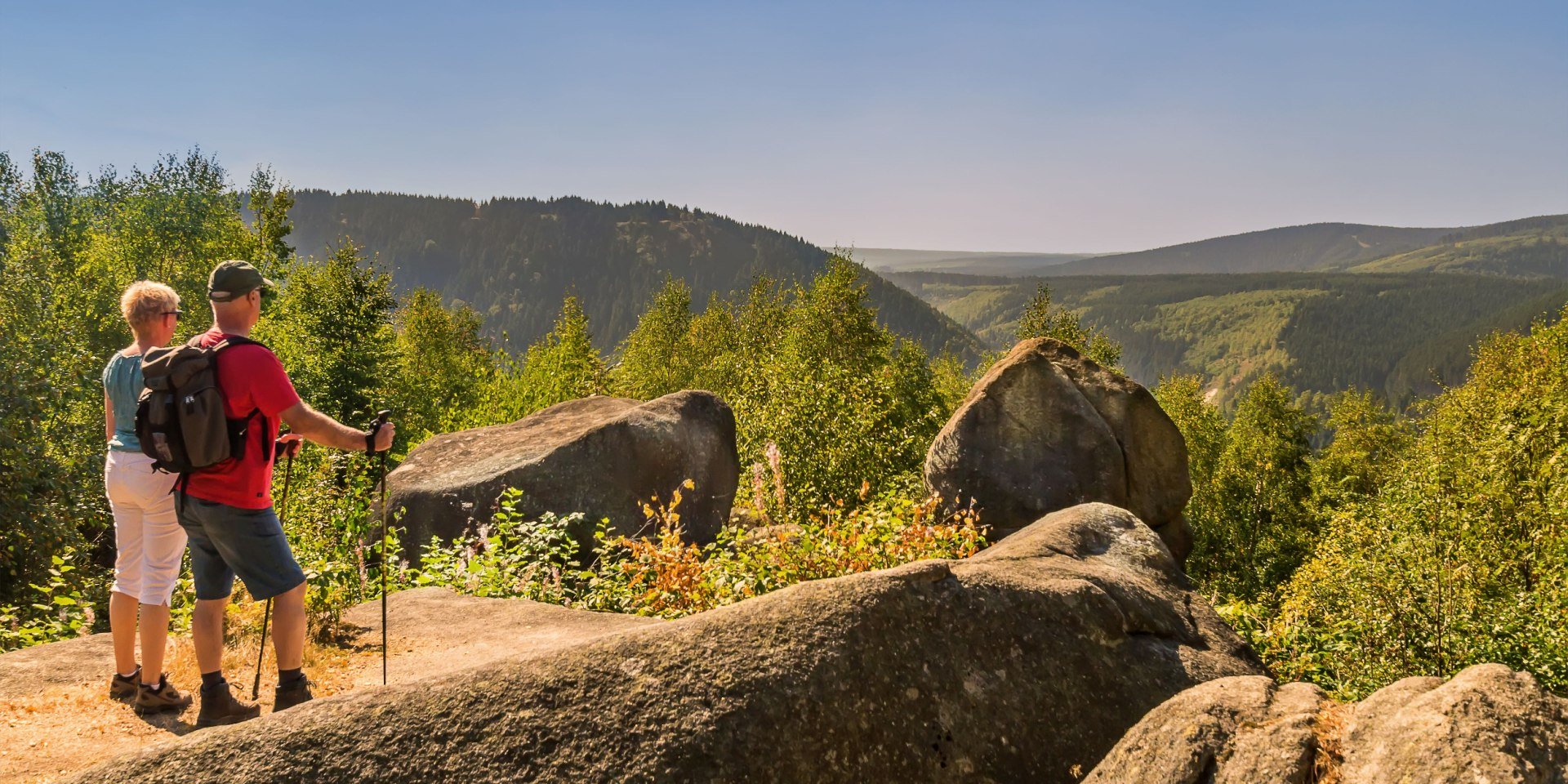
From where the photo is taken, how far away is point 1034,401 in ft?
56.9

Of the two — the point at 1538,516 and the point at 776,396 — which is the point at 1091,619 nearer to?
the point at 776,396

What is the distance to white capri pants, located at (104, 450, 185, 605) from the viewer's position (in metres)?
5.07

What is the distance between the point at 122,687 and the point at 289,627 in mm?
1428

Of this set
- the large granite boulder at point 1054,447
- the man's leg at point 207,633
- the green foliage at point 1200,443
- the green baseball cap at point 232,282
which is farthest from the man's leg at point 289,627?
the green foliage at point 1200,443

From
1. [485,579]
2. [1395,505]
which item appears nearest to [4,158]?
[485,579]

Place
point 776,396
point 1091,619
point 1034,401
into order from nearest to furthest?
point 1091,619
point 1034,401
point 776,396

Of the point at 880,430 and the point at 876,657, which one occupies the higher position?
the point at 876,657

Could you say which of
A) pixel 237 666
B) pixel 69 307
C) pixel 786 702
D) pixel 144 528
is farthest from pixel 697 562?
pixel 69 307

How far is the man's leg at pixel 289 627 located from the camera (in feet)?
16.4

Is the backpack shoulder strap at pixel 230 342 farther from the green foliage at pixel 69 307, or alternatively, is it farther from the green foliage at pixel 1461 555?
the green foliage at pixel 69 307

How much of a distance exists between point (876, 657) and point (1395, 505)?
31.5 metres

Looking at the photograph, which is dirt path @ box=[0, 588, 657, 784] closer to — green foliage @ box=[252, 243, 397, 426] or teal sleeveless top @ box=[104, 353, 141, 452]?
teal sleeveless top @ box=[104, 353, 141, 452]

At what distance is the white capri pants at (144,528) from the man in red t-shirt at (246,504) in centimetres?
27

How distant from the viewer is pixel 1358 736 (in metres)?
3.09
